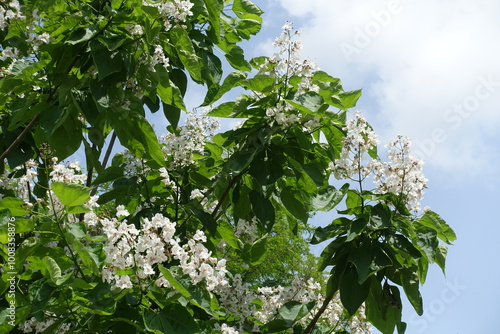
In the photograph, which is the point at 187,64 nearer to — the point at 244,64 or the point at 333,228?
the point at 244,64

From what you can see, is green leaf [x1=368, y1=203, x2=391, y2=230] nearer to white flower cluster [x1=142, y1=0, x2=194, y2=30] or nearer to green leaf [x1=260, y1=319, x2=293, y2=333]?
green leaf [x1=260, y1=319, x2=293, y2=333]

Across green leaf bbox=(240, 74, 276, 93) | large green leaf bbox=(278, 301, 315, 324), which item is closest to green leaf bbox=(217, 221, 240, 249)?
large green leaf bbox=(278, 301, 315, 324)

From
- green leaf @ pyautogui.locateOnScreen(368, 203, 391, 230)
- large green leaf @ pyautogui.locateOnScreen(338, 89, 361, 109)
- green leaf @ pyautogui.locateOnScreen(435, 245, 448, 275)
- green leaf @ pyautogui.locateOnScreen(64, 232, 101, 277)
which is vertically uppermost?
large green leaf @ pyautogui.locateOnScreen(338, 89, 361, 109)

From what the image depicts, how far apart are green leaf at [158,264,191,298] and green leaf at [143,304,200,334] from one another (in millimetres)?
142

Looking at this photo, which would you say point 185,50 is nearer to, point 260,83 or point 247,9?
point 260,83

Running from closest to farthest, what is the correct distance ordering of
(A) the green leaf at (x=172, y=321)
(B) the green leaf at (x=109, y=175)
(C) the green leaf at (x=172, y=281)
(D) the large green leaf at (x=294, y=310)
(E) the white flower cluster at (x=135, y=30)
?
1. (C) the green leaf at (x=172, y=281)
2. (A) the green leaf at (x=172, y=321)
3. (E) the white flower cluster at (x=135, y=30)
4. (D) the large green leaf at (x=294, y=310)
5. (B) the green leaf at (x=109, y=175)

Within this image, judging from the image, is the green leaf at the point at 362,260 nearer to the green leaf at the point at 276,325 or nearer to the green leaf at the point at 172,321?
the green leaf at the point at 276,325

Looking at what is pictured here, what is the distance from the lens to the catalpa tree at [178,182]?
8.39 ft

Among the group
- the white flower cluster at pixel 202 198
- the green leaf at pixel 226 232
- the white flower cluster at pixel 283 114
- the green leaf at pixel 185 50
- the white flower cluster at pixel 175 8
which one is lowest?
the green leaf at pixel 226 232

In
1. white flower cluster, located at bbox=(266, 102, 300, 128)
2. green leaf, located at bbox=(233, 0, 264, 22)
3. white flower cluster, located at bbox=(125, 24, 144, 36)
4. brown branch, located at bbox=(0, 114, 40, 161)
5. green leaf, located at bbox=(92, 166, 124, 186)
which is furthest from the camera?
green leaf, located at bbox=(233, 0, 264, 22)

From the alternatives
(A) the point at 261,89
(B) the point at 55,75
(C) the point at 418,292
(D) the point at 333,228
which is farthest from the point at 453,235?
(B) the point at 55,75

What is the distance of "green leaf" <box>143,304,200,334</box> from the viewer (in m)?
2.43

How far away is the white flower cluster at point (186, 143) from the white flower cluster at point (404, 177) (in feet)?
3.53

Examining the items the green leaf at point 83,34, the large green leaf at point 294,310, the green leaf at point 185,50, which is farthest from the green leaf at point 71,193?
the large green leaf at point 294,310
